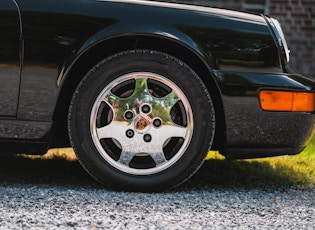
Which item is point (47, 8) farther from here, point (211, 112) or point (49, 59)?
point (211, 112)

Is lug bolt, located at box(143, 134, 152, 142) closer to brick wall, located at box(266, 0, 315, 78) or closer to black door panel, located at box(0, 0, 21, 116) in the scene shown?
black door panel, located at box(0, 0, 21, 116)

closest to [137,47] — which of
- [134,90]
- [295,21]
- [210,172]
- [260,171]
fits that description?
[134,90]

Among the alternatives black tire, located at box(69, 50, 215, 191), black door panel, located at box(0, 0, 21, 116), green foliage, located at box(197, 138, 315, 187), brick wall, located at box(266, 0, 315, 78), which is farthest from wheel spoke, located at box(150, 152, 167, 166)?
brick wall, located at box(266, 0, 315, 78)

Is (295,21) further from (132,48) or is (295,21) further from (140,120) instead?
(140,120)

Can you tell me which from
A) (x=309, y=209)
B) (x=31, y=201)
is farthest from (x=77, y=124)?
(x=309, y=209)

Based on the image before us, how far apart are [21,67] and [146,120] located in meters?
0.75

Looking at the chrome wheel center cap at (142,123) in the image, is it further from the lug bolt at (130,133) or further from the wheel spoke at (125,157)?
the wheel spoke at (125,157)

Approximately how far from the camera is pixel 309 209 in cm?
375

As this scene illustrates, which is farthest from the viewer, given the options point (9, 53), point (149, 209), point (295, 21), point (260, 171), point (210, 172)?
point (295, 21)

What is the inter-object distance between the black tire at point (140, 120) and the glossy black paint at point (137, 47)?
11 centimetres

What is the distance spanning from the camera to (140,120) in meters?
3.82

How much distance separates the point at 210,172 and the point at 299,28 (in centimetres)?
617

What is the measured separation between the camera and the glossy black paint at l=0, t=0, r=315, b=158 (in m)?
3.77

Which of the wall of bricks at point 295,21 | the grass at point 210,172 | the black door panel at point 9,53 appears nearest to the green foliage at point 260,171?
the grass at point 210,172
